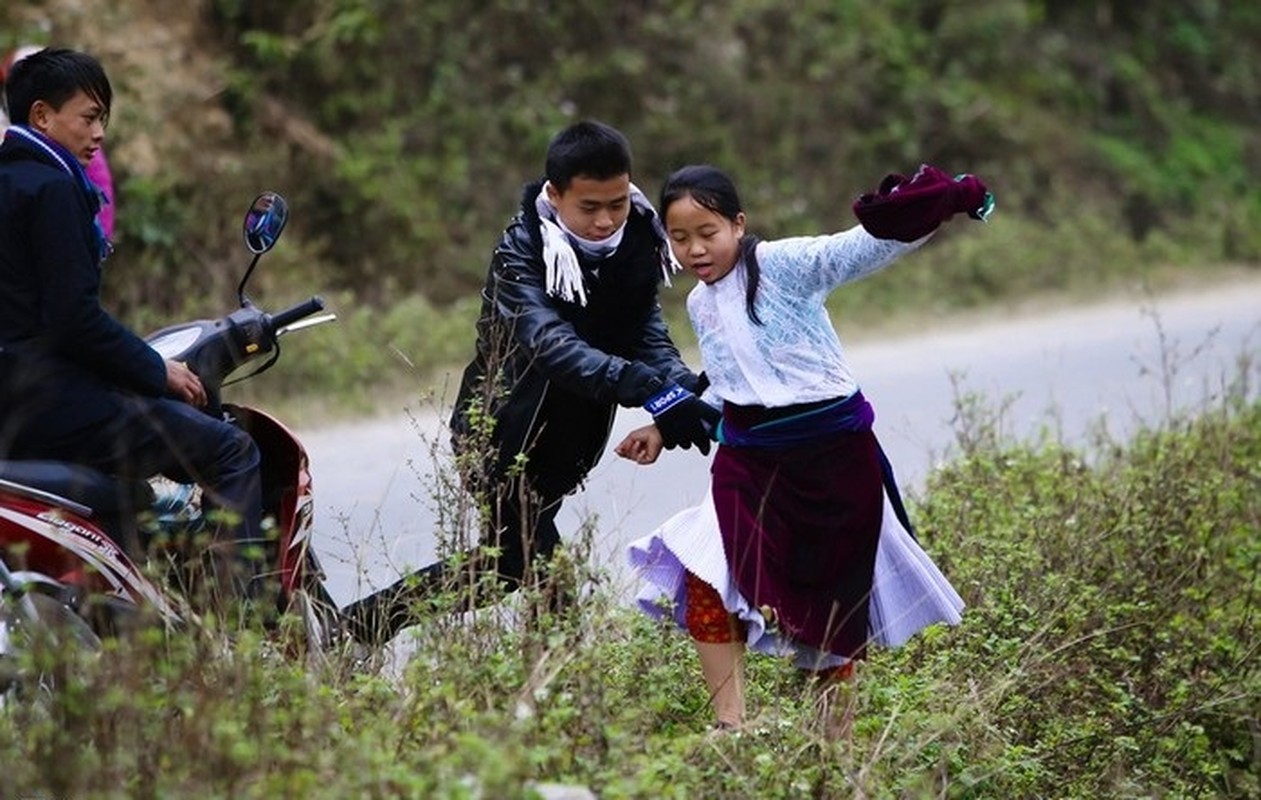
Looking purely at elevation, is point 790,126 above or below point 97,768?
above

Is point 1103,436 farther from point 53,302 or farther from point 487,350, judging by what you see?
point 53,302

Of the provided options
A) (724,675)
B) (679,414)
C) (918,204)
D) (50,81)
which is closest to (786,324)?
(679,414)

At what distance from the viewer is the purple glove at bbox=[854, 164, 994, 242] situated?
495cm

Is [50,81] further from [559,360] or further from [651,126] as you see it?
[651,126]

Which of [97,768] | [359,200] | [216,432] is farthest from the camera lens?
[359,200]

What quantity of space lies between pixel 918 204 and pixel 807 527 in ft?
2.90

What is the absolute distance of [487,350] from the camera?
18.5 ft

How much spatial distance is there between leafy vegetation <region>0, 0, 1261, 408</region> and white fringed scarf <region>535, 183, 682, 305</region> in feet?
18.2

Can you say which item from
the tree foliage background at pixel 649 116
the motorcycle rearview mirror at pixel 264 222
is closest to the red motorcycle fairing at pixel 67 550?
the motorcycle rearview mirror at pixel 264 222

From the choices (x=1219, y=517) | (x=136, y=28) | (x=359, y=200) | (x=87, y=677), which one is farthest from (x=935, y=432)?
(x=87, y=677)

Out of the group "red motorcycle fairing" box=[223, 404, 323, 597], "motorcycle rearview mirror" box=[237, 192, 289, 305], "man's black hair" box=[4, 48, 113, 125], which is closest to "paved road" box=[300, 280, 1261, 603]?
"red motorcycle fairing" box=[223, 404, 323, 597]

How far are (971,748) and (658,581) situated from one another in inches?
36.5

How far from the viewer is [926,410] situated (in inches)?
422

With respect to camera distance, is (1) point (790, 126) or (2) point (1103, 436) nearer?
(2) point (1103, 436)
